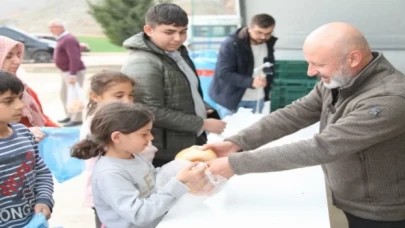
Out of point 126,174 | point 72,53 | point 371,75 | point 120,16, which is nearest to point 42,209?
point 126,174

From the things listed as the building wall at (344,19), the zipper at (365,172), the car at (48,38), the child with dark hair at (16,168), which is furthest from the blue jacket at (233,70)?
the car at (48,38)

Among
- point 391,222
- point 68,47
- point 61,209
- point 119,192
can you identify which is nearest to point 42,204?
point 119,192

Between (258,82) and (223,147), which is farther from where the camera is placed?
(258,82)

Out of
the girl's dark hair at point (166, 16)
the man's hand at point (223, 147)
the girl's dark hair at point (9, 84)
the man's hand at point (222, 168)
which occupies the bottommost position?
the man's hand at point (223, 147)

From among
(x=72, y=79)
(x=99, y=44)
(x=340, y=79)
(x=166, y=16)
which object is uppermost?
(x=166, y=16)

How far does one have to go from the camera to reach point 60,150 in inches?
98.3

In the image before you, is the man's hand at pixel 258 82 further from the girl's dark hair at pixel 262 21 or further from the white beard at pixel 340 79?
the white beard at pixel 340 79

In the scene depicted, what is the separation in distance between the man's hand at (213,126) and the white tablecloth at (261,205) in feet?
1.44

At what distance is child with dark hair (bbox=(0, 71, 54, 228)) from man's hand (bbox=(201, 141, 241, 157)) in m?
0.68

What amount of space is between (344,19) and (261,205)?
398 centimetres

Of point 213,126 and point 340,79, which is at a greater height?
point 340,79

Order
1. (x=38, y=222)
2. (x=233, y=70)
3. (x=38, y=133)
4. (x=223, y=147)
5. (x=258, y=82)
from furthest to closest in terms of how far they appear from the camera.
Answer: (x=233, y=70), (x=258, y=82), (x=38, y=133), (x=223, y=147), (x=38, y=222)

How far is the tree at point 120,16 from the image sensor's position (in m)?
13.3

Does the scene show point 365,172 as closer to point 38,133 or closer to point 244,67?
point 38,133
